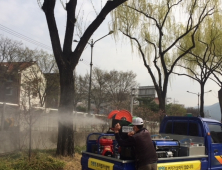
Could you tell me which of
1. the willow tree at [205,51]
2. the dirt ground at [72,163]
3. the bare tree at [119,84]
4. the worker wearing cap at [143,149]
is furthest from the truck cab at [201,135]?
the bare tree at [119,84]

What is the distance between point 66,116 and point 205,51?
16.2m

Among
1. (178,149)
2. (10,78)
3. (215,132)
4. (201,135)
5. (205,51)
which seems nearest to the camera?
(178,149)

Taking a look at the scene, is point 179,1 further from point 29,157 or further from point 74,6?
point 29,157

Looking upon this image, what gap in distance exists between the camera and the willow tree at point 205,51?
808 inches

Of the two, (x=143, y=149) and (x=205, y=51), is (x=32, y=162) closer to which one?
(x=143, y=149)

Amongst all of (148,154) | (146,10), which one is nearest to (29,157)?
(148,154)

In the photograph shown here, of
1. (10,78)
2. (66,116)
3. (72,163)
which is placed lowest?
(72,163)

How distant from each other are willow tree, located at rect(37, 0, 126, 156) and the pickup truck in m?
2.44

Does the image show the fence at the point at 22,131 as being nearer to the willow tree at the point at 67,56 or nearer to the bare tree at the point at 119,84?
the willow tree at the point at 67,56

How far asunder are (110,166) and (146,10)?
12.3 m

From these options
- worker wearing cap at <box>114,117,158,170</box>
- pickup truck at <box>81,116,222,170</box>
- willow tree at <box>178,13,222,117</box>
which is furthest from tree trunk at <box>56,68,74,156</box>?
willow tree at <box>178,13,222,117</box>

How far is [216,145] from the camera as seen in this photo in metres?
7.56

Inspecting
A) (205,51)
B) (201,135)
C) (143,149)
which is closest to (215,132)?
(201,135)

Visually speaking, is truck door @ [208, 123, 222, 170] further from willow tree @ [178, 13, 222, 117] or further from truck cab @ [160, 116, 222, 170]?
willow tree @ [178, 13, 222, 117]
